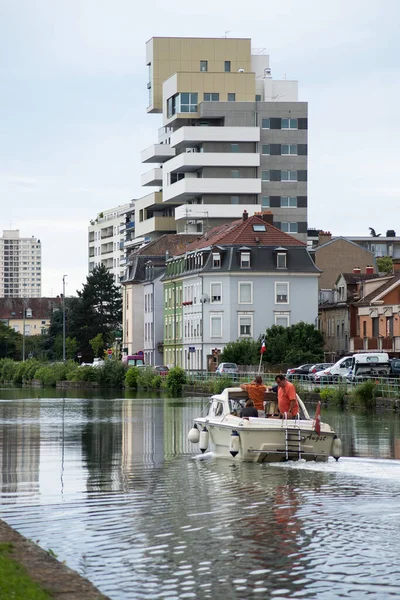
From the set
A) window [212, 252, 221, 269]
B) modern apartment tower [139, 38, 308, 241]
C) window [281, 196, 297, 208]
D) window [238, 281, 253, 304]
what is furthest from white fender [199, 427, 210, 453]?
window [281, 196, 297, 208]

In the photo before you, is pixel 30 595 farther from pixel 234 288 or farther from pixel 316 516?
pixel 234 288

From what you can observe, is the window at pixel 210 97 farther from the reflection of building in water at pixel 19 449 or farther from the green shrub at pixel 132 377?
the reflection of building in water at pixel 19 449

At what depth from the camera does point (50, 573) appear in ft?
50.8

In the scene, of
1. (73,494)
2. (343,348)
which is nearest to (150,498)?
(73,494)

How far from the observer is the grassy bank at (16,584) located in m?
13.7

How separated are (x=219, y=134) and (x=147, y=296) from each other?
21121 millimetres

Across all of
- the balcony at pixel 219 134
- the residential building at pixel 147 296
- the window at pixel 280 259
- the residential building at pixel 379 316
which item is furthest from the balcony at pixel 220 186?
the residential building at pixel 379 316

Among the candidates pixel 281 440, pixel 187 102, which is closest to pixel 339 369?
pixel 281 440

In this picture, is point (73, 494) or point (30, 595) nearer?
point (30, 595)

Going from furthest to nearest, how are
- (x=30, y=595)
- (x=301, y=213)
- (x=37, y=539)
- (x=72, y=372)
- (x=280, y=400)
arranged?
1. (x=301, y=213)
2. (x=72, y=372)
3. (x=280, y=400)
4. (x=37, y=539)
5. (x=30, y=595)

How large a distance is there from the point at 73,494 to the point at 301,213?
421ft

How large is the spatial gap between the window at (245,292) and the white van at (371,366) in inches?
1530

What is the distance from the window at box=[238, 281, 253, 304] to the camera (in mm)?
117062

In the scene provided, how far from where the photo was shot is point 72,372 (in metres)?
129
